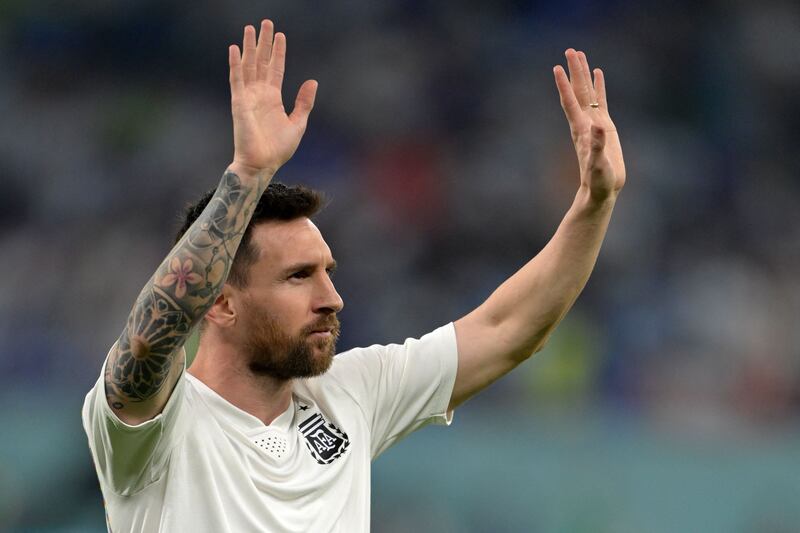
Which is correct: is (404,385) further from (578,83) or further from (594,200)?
(578,83)

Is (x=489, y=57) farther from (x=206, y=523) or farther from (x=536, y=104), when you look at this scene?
(x=206, y=523)

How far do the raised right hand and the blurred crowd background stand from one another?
13.7 ft

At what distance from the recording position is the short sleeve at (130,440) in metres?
2.69

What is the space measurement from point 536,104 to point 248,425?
5.45 metres

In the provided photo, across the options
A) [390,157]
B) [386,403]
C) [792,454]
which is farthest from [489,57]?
[386,403]

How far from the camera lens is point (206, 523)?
2861 mm

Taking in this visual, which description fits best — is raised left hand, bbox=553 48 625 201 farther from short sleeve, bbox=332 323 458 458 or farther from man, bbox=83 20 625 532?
short sleeve, bbox=332 323 458 458

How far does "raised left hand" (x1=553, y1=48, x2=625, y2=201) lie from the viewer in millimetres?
3156

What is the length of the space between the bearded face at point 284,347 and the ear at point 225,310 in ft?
0.15

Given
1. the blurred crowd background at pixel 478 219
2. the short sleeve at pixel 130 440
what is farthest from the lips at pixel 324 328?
the blurred crowd background at pixel 478 219

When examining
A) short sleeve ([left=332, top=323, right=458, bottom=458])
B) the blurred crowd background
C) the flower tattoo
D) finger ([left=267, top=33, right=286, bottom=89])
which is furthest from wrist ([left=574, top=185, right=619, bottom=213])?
the blurred crowd background

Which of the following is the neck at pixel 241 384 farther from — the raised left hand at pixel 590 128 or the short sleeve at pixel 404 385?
the raised left hand at pixel 590 128

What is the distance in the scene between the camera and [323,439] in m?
3.19

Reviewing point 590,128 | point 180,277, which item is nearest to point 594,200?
point 590,128
